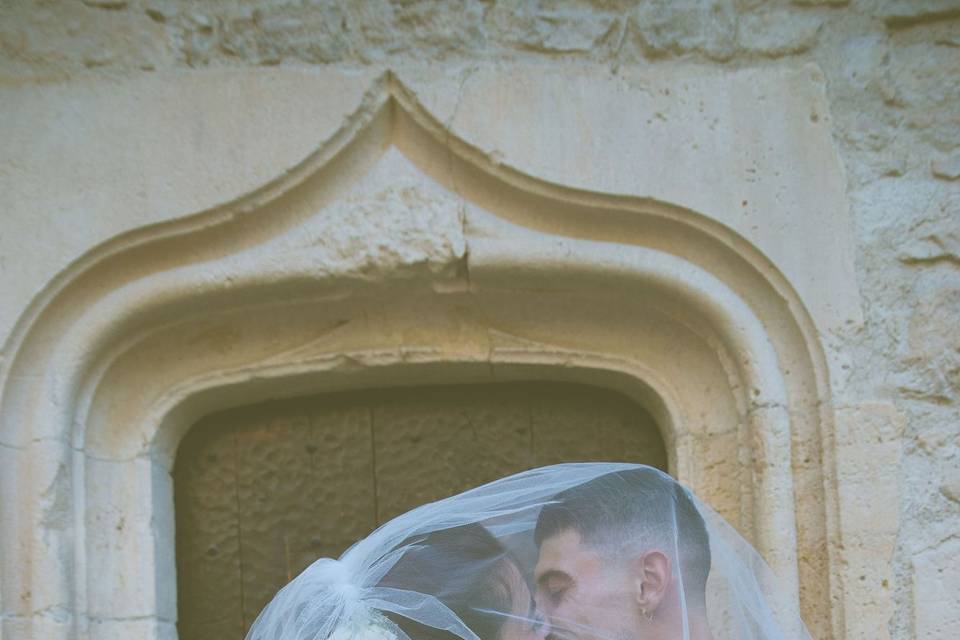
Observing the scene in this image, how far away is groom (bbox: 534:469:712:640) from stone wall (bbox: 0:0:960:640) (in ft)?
2.67

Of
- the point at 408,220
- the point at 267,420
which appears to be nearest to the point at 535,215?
the point at 408,220

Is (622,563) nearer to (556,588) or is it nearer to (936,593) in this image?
(556,588)

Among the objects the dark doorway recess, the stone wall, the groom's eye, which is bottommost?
the groom's eye

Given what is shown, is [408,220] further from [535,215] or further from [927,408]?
[927,408]

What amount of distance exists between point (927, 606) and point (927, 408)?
0.37 metres

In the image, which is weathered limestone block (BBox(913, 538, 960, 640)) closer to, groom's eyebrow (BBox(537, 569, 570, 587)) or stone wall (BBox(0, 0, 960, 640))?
stone wall (BBox(0, 0, 960, 640))

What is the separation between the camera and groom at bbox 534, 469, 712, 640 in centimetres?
163

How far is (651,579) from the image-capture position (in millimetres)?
1664

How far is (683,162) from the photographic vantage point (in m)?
2.37

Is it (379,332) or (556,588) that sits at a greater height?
(379,332)

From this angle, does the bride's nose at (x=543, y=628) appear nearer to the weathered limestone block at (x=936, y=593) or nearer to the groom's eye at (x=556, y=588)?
the groom's eye at (x=556, y=588)

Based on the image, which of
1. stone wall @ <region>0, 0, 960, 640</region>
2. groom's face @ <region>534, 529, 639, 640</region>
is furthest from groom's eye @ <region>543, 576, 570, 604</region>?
stone wall @ <region>0, 0, 960, 640</region>

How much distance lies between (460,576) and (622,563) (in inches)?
9.0

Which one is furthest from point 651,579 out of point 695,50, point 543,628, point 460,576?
point 695,50
